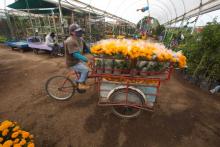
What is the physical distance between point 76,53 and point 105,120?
5.51 ft

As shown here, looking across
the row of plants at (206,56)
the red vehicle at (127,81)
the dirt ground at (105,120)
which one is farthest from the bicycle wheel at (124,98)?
the row of plants at (206,56)

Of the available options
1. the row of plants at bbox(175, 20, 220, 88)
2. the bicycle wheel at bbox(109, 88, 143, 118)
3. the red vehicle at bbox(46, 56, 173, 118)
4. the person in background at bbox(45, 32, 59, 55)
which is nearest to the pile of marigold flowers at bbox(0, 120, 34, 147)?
the red vehicle at bbox(46, 56, 173, 118)

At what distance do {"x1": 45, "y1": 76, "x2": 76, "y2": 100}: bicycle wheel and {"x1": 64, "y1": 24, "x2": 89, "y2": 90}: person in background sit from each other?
1.13ft

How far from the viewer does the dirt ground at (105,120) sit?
264 centimetres

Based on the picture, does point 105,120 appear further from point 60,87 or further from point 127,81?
point 60,87

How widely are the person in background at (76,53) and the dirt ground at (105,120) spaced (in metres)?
0.82

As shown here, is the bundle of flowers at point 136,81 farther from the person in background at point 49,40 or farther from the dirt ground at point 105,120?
the person in background at point 49,40

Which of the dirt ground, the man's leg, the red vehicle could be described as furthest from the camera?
the man's leg

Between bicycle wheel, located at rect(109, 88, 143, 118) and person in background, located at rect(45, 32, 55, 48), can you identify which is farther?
person in background, located at rect(45, 32, 55, 48)

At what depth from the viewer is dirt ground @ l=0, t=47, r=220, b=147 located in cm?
264

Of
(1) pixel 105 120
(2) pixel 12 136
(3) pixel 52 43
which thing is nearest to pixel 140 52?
(1) pixel 105 120

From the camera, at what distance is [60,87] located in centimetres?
358

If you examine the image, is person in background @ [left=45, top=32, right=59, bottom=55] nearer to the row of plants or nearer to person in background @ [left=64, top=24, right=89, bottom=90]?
person in background @ [left=64, top=24, right=89, bottom=90]

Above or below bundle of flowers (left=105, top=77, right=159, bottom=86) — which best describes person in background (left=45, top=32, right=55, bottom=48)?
above
